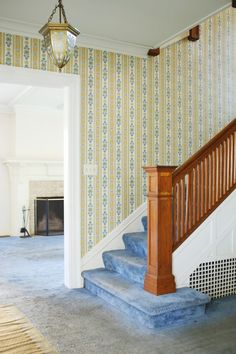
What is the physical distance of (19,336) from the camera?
3.00 metres

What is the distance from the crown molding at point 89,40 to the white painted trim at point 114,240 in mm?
1927

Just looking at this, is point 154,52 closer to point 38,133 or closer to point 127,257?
point 127,257

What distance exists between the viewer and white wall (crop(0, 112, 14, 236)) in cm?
838

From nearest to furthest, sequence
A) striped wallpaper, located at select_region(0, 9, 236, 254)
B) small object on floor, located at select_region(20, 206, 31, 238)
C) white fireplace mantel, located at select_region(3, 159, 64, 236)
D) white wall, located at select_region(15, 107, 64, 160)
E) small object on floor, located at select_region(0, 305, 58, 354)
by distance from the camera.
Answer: small object on floor, located at select_region(0, 305, 58, 354)
striped wallpaper, located at select_region(0, 9, 236, 254)
small object on floor, located at select_region(20, 206, 31, 238)
white fireplace mantel, located at select_region(3, 159, 64, 236)
white wall, located at select_region(15, 107, 64, 160)

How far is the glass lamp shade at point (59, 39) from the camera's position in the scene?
8.66ft

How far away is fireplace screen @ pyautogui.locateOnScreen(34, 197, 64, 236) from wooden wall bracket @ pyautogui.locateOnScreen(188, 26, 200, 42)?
15.8 ft

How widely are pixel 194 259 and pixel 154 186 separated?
0.88 meters

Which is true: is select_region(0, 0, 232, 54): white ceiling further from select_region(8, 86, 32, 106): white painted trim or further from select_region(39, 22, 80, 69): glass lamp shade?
select_region(8, 86, 32, 106): white painted trim

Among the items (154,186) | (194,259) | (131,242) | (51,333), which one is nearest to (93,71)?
(154,186)

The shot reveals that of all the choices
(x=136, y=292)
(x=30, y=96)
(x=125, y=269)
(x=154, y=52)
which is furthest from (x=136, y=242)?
(x=30, y=96)

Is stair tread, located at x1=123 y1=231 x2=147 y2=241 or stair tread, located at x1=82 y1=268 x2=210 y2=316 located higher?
stair tread, located at x1=123 y1=231 x2=147 y2=241

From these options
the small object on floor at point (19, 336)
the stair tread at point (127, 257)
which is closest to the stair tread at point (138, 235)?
the stair tread at point (127, 257)

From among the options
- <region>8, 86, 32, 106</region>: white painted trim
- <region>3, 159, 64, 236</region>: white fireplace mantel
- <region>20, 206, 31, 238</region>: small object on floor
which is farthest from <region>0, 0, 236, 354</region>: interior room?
<region>8, 86, 32, 106</region>: white painted trim

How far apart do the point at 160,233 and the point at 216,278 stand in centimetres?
98
